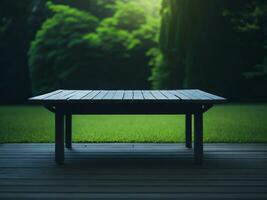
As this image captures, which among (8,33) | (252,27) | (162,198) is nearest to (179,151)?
(162,198)

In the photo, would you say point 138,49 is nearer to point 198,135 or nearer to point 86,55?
point 86,55

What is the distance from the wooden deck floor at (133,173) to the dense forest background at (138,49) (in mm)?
11090

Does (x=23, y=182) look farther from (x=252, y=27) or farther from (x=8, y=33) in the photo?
(x=8, y=33)

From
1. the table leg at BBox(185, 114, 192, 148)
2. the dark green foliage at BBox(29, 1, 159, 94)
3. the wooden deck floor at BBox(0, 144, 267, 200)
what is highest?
the dark green foliage at BBox(29, 1, 159, 94)

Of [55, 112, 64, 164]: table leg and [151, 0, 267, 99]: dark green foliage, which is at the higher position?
[151, 0, 267, 99]: dark green foliage

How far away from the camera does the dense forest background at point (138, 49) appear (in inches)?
602

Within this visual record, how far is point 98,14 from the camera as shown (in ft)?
74.2

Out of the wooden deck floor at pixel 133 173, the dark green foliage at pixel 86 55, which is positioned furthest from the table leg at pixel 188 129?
the dark green foliage at pixel 86 55

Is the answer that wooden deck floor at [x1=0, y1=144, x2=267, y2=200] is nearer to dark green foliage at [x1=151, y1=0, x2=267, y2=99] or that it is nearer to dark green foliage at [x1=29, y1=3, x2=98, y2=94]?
dark green foliage at [x1=151, y1=0, x2=267, y2=99]

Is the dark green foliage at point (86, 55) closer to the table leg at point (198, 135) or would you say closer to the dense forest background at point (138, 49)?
the dense forest background at point (138, 49)

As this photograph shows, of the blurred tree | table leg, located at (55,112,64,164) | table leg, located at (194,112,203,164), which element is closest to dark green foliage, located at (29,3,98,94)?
the blurred tree

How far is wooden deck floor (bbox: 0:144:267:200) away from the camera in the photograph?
2.53 metres

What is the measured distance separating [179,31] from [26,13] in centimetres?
948

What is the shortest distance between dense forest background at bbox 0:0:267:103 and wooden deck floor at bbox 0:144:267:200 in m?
11.1
